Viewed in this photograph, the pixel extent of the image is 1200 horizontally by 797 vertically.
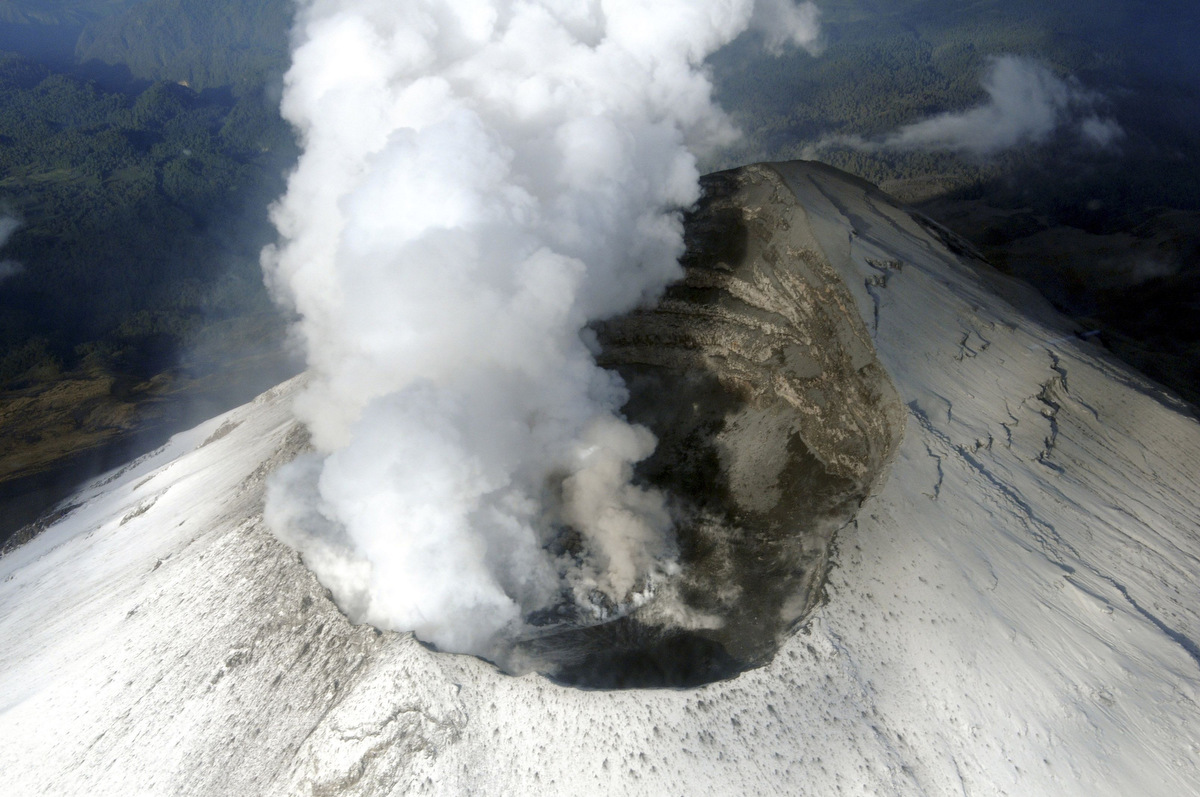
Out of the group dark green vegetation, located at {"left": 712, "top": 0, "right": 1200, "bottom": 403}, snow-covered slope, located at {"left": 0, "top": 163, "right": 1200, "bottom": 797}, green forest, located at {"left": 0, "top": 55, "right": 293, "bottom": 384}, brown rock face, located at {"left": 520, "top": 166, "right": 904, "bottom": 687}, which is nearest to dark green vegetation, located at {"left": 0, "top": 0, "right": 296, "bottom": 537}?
green forest, located at {"left": 0, "top": 55, "right": 293, "bottom": 384}

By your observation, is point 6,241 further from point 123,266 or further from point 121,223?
point 121,223

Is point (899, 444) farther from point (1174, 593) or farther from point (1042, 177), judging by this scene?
point (1042, 177)

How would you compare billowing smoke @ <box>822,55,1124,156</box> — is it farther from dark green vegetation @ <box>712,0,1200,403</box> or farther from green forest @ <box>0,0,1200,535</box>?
green forest @ <box>0,0,1200,535</box>

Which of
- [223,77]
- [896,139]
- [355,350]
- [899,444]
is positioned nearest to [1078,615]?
[899,444]

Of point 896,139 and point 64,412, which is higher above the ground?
point 896,139

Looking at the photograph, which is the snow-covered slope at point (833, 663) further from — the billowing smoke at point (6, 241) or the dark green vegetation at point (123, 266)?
the billowing smoke at point (6, 241)

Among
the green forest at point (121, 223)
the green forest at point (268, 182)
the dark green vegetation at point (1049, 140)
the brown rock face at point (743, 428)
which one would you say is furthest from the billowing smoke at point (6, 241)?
the dark green vegetation at point (1049, 140)
